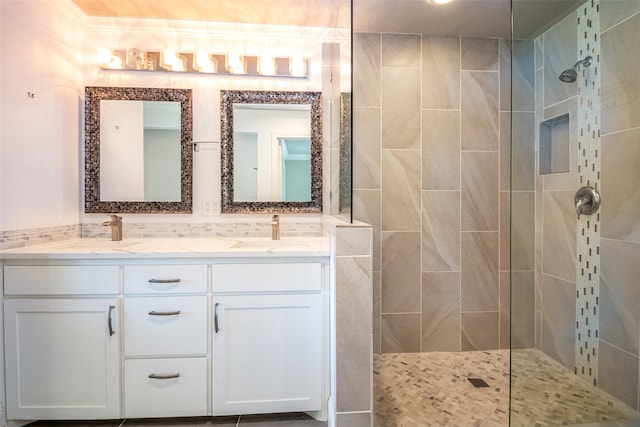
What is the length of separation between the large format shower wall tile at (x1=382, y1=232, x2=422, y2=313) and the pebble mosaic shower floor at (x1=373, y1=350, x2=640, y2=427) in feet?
1.24

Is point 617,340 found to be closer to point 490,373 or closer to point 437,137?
point 490,373

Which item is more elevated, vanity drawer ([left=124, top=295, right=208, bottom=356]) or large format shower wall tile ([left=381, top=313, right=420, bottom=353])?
vanity drawer ([left=124, top=295, right=208, bottom=356])

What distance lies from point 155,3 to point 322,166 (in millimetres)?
1437

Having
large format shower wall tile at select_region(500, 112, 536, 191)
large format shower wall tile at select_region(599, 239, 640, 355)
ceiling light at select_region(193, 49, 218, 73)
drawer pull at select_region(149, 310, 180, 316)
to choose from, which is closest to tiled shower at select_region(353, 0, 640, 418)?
large format shower wall tile at select_region(500, 112, 536, 191)

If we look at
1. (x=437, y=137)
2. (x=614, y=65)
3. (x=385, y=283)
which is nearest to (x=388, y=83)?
(x=437, y=137)

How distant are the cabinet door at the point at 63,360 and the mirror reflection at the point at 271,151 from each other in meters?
0.91

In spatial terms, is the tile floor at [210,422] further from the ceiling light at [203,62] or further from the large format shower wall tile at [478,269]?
the ceiling light at [203,62]

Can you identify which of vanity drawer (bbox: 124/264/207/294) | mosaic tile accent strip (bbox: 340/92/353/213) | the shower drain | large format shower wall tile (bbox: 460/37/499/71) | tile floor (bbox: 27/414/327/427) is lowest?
tile floor (bbox: 27/414/327/427)

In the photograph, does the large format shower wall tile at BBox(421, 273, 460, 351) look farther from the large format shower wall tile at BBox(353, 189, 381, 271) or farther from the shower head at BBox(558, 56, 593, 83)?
the shower head at BBox(558, 56, 593, 83)

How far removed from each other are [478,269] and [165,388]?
2.08 m

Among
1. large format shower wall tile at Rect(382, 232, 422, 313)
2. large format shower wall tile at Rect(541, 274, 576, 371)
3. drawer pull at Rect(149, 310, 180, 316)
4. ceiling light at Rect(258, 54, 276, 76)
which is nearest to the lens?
drawer pull at Rect(149, 310, 180, 316)

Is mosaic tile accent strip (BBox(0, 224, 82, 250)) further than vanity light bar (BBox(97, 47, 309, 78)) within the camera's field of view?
No

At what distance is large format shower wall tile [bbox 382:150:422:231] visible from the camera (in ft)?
6.48

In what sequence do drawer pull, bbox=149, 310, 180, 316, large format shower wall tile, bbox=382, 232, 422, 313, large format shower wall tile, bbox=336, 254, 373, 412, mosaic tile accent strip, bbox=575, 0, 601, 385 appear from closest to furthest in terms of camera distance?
1. large format shower wall tile, bbox=336, 254, 373, 412
2. drawer pull, bbox=149, 310, 180, 316
3. mosaic tile accent strip, bbox=575, 0, 601, 385
4. large format shower wall tile, bbox=382, 232, 422, 313
